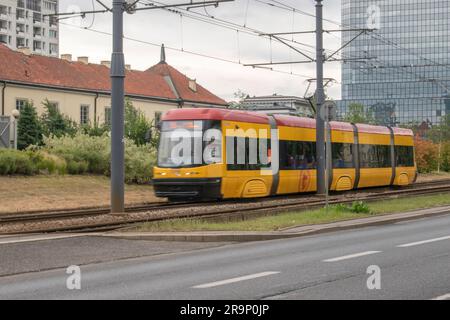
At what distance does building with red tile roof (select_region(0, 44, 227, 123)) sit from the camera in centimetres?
6412

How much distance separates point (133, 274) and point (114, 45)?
1047cm

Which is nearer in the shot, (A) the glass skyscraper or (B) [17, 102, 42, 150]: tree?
(B) [17, 102, 42, 150]: tree

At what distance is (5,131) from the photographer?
38438mm

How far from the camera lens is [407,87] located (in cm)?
16625

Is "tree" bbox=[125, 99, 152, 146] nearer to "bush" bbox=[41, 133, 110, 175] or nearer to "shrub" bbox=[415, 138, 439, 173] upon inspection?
"bush" bbox=[41, 133, 110, 175]

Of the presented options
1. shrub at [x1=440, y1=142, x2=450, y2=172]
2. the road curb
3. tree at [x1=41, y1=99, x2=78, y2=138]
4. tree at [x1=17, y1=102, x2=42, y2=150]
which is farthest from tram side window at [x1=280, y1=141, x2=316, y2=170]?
shrub at [x1=440, y1=142, x2=450, y2=172]

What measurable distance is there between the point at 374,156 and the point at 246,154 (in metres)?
11.8

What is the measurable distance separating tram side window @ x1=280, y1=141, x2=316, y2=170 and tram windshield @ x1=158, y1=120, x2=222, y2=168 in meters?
4.25

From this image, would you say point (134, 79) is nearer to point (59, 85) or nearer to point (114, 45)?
point (59, 85)

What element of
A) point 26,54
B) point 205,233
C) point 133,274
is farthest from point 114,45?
point 26,54

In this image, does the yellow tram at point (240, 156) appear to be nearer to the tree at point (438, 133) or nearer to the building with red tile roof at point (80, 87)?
the building with red tile roof at point (80, 87)

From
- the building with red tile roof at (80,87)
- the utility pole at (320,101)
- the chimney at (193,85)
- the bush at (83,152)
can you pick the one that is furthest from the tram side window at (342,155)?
the chimney at (193,85)

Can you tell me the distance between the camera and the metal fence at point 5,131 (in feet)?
124

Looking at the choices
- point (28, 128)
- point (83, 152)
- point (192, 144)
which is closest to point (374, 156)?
point (83, 152)
